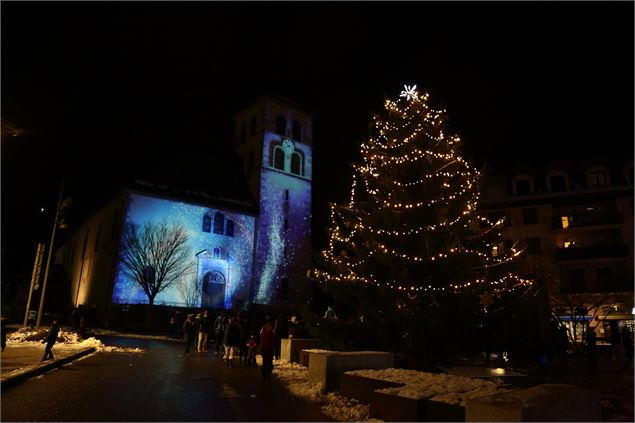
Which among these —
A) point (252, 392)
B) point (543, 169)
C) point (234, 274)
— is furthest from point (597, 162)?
point (252, 392)

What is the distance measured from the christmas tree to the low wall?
216cm

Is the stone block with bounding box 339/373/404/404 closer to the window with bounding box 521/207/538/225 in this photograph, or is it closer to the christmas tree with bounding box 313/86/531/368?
the christmas tree with bounding box 313/86/531/368

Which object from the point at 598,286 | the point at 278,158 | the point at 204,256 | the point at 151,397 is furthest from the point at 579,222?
the point at 151,397

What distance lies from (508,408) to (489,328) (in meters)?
8.85

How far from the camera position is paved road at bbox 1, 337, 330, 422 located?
786 cm

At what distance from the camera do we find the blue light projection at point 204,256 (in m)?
37.2

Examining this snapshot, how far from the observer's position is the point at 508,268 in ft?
48.0

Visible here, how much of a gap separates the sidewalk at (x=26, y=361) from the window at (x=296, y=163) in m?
32.7

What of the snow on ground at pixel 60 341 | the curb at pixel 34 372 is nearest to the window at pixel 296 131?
the snow on ground at pixel 60 341

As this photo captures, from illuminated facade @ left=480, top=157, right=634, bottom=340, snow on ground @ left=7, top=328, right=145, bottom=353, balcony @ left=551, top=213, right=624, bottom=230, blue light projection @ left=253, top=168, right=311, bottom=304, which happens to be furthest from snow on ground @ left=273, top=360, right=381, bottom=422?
balcony @ left=551, top=213, right=624, bottom=230

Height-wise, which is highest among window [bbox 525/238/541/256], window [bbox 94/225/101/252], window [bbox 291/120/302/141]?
window [bbox 291/120/302/141]

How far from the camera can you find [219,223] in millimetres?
42375

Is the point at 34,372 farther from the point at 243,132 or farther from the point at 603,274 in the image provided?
the point at 243,132

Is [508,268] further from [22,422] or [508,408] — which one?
[22,422]
